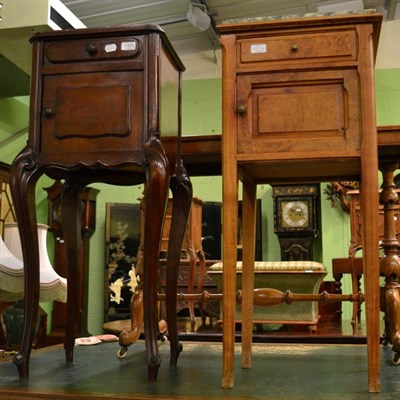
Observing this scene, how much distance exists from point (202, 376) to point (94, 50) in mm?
1096

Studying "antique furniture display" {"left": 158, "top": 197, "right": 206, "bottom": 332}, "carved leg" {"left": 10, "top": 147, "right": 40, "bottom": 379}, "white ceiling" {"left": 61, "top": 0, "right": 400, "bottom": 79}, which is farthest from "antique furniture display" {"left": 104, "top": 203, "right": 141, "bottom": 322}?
"carved leg" {"left": 10, "top": 147, "right": 40, "bottom": 379}

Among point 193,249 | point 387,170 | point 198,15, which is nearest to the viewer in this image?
point 387,170

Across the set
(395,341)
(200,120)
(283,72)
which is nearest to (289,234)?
(200,120)

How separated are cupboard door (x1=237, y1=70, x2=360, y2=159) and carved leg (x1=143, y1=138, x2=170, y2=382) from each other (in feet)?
0.82

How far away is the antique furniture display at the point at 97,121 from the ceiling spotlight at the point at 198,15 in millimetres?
4254

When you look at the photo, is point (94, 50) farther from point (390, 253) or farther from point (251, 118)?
point (390, 253)

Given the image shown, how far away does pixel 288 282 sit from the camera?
14.5ft

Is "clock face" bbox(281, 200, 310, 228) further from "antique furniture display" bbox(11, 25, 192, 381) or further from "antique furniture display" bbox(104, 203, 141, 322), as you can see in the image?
"antique furniture display" bbox(11, 25, 192, 381)

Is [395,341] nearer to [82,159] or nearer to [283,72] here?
[283,72]

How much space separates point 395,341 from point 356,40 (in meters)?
1.09

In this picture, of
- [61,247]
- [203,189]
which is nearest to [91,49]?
[61,247]

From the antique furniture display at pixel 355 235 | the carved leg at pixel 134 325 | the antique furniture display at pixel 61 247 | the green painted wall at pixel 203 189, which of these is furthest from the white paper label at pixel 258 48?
the antique furniture display at pixel 61 247

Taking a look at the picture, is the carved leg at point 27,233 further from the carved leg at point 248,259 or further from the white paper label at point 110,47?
the carved leg at point 248,259

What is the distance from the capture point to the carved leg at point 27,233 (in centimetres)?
174
